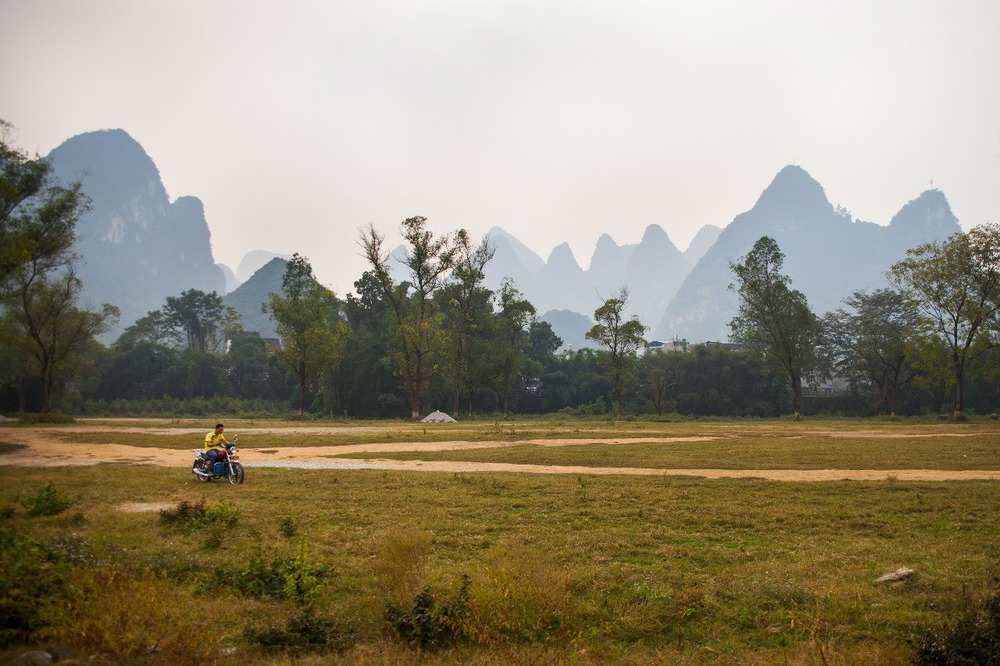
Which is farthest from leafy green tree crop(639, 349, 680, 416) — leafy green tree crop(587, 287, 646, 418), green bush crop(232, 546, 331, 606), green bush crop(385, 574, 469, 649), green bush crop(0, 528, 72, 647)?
green bush crop(0, 528, 72, 647)

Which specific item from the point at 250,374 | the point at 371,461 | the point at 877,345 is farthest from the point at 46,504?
the point at 250,374

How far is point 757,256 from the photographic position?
193 feet

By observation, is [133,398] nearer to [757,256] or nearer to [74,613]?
[757,256]

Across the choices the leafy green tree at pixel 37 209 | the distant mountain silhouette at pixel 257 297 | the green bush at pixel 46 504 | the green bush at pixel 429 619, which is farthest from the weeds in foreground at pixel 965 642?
the distant mountain silhouette at pixel 257 297

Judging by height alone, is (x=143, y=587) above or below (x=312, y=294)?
below

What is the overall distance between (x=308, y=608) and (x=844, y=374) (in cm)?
8014

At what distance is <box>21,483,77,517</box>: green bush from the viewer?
10.5 m

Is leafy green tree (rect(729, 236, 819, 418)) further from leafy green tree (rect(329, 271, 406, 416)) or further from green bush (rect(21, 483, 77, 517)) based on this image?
green bush (rect(21, 483, 77, 517))

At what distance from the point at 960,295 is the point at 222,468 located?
51773 millimetres

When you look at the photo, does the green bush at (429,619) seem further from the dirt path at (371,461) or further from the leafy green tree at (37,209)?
the leafy green tree at (37,209)

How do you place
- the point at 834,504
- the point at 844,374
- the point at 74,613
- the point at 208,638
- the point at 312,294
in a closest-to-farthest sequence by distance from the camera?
the point at 74,613 < the point at 208,638 < the point at 834,504 < the point at 312,294 < the point at 844,374

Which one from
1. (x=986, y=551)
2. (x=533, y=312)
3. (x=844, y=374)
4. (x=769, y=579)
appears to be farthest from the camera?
(x=844, y=374)

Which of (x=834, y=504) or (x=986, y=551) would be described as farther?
(x=834, y=504)

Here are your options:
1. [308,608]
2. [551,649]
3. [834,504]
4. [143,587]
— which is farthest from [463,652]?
[834,504]
